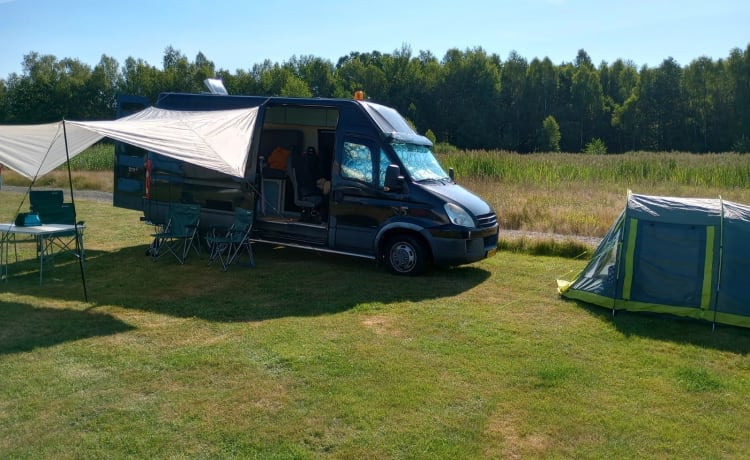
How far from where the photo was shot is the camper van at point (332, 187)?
8898 mm

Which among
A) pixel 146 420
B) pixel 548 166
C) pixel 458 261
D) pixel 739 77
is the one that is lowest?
pixel 146 420

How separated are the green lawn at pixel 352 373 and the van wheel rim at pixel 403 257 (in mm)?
332

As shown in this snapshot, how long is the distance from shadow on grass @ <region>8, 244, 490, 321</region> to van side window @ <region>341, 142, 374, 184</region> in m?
1.43

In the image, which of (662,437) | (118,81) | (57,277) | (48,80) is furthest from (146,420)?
(118,81)

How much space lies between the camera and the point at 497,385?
5199mm

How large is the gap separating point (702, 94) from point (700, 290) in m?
78.4

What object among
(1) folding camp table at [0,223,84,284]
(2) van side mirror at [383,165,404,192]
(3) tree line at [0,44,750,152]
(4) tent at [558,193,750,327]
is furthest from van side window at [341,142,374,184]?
(3) tree line at [0,44,750,152]

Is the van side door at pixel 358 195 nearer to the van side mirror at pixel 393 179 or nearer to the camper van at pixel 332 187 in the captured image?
the camper van at pixel 332 187

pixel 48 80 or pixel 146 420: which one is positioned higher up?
pixel 48 80

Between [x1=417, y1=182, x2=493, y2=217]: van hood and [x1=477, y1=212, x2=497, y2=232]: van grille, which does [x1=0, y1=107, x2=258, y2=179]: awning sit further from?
[x1=477, y1=212, x2=497, y2=232]: van grille

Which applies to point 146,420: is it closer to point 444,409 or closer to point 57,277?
point 444,409

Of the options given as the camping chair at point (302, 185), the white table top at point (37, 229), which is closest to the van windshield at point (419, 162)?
the camping chair at point (302, 185)

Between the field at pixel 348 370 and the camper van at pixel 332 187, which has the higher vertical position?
the camper van at pixel 332 187

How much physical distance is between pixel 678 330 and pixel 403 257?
3.68m
